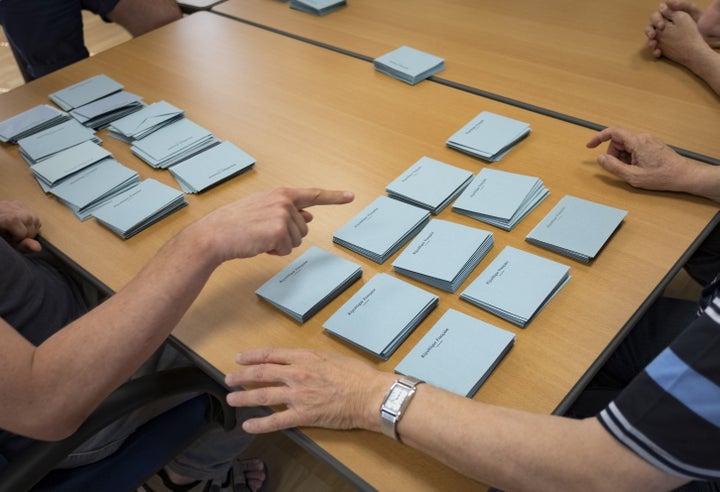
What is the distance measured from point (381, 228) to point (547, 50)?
0.92 m

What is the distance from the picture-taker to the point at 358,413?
2.75 feet

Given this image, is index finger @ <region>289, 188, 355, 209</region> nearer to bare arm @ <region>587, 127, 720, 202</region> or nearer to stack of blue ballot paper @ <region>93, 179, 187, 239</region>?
stack of blue ballot paper @ <region>93, 179, 187, 239</region>

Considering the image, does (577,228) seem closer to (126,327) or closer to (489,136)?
(489,136)

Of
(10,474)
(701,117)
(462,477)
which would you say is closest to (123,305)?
(10,474)

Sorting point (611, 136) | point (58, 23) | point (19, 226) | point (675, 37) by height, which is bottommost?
point (19, 226)

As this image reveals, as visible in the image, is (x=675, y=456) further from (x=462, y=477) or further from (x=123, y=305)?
(x=123, y=305)

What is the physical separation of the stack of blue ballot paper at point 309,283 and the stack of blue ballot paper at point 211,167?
0.37 m

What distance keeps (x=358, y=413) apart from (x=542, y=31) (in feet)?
4.74

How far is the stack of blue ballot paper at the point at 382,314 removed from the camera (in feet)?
3.13

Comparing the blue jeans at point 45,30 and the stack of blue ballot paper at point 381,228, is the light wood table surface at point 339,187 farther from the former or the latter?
the blue jeans at point 45,30

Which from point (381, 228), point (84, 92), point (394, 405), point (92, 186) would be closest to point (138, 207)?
point (92, 186)

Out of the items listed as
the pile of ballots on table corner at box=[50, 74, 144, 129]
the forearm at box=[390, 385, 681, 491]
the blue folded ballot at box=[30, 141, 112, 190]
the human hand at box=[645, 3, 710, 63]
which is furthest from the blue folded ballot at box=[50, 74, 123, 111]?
the human hand at box=[645, 3, 710, 63]

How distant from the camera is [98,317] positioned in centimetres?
93

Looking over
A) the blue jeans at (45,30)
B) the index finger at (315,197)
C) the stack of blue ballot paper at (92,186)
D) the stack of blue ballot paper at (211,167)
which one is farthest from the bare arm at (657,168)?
the blue jeans at (45,30)
